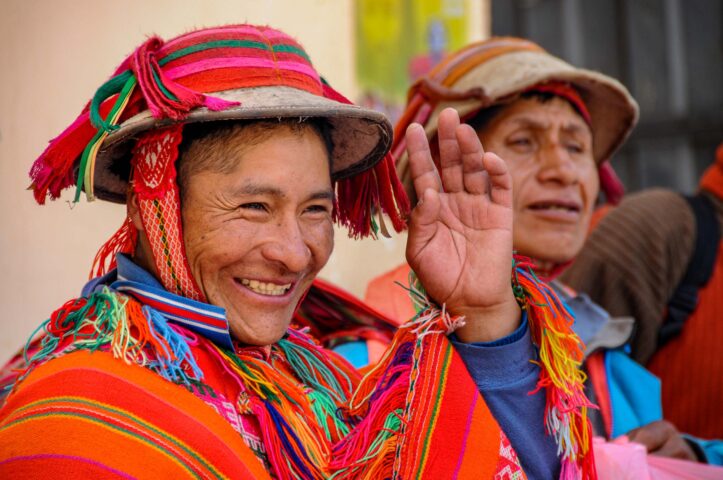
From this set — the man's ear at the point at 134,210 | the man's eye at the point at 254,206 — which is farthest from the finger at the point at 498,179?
the man's ear at the point at 134,210

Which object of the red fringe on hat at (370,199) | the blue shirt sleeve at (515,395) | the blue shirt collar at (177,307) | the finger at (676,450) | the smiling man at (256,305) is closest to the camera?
the smiling man at (256,305)

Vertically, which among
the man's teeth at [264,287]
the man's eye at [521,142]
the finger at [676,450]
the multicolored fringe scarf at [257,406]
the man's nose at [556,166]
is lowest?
the finger at [676,450]

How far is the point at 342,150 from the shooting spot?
2.34m

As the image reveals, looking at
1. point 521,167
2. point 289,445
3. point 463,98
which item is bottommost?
point 289,445

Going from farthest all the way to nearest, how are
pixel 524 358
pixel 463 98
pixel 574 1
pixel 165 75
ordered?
pixel 574 1 < pixel 463 98 < pixel 524 358 < pixel 165 75

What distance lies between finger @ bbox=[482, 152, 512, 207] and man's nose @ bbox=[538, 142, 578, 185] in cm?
99

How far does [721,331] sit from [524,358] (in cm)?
149

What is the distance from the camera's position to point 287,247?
1993 millimetres

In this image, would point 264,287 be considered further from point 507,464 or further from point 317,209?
point 507,464

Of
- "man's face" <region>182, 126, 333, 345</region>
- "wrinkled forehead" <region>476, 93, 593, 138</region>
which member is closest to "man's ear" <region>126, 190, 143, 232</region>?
"man's face" <region>182, 126, 333, 345</region>

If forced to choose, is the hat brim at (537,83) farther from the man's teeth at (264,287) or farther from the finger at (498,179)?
the man's teeth at (264,287)

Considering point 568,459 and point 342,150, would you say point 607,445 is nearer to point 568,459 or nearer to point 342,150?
point 568,459

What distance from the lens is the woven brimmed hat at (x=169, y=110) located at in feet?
6.35

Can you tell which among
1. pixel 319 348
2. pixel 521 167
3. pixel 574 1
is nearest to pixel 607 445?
pixel 319 348
